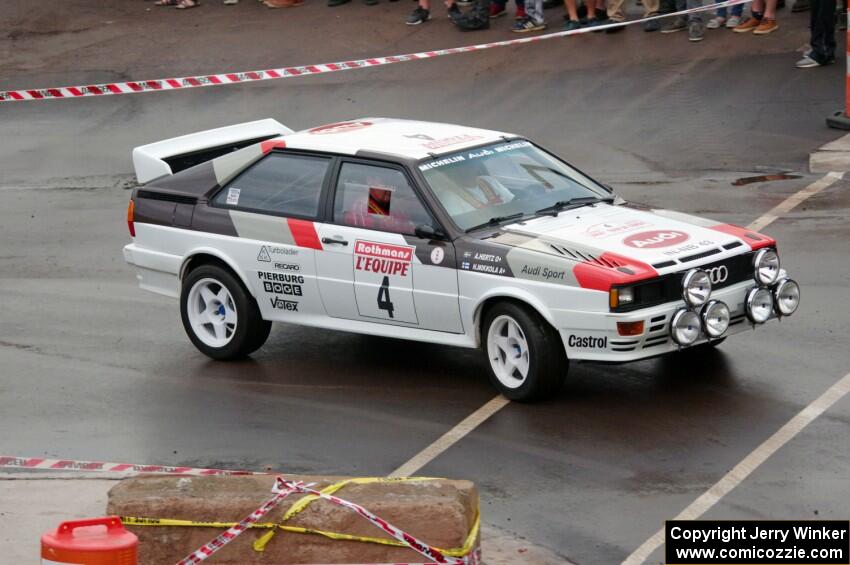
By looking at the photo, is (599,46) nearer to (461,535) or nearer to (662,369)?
(662,369)

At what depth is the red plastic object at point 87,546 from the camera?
5516mm

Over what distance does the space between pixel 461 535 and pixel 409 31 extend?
15.7m

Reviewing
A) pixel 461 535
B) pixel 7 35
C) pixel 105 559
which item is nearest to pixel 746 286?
pixel 461 535

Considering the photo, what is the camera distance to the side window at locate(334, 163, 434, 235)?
31.4 ft

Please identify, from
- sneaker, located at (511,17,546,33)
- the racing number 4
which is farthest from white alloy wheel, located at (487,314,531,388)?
sneaker, located at (511,17,546,33)

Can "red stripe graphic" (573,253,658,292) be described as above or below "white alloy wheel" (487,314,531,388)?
above

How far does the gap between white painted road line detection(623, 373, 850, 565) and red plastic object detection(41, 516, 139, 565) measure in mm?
2481

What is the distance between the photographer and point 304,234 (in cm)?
997

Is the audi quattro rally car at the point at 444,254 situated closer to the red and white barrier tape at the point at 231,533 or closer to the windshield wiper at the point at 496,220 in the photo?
the windshield wiper at the point at 496,220

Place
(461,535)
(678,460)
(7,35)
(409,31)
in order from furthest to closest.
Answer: (7,35)
(409,31)
(678,460)
(461,535)

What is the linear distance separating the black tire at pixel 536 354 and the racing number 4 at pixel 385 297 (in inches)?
29.2

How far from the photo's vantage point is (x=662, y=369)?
31.9ft

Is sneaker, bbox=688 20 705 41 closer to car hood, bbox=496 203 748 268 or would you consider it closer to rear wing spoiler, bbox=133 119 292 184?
rear wing spoiler, bbox=133 119 292 184

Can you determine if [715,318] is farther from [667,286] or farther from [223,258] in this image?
[223,258]
